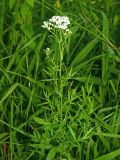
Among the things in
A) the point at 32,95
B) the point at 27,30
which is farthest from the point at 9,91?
the point at 27,30

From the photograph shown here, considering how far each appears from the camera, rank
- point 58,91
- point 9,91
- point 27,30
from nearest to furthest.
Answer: point 58,91 → point 9,91 → point 27,30

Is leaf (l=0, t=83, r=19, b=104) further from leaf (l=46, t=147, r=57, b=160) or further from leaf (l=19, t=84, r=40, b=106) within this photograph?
leaf (l=46, t=147, r=57, b=160)

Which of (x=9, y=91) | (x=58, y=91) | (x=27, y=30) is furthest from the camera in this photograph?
(x=27, y=30)

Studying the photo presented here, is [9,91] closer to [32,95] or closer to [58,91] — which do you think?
[32,95]

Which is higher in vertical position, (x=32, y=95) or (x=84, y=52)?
(x=84, y=52)

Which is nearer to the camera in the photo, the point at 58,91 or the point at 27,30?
the point at 58,91

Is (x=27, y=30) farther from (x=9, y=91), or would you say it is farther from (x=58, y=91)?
(x=58, y=91)

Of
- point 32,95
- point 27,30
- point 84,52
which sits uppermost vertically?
point 27,30

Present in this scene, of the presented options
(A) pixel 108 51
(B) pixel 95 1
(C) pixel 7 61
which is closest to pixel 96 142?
(A) pixel 108 51

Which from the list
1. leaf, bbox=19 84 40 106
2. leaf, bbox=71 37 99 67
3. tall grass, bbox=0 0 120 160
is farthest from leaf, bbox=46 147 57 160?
leaf, bbox=71 37 99 67
